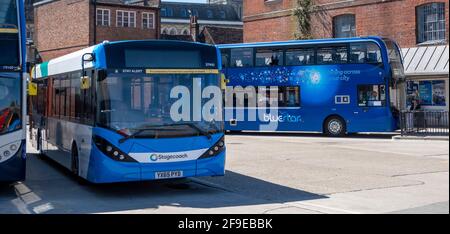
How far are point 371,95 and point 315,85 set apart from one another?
2.60 meters

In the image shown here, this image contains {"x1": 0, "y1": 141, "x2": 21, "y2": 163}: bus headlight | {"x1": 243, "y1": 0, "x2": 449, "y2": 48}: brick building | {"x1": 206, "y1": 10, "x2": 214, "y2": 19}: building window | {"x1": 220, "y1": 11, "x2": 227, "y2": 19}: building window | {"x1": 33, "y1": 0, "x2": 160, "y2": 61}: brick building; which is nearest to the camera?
{"x1": 0, "y1": 141, "x2": 21, "y2": 163}: bus headlight

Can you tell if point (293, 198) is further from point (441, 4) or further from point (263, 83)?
point (441, 4)

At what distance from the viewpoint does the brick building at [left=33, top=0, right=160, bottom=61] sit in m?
53.6

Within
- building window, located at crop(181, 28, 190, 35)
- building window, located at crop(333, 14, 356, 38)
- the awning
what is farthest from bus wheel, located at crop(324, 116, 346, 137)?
building window, located at crop(181, 28, 190, 35)

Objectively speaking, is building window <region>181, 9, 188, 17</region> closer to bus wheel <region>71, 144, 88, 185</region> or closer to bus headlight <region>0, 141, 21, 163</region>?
bus wheel <region>71, 144, 88, 185</region>

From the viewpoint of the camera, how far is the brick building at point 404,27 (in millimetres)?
29188

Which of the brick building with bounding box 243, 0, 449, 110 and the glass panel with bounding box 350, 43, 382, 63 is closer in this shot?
the glass panel with bounding box 350, 43, 382, 63

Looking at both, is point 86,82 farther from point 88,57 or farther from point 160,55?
point 160,55

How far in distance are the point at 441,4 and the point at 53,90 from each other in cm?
2239

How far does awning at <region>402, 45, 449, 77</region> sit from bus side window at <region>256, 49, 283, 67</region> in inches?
294

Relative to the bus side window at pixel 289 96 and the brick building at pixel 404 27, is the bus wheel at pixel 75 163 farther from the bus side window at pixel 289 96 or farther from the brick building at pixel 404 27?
the brick building at pixel 404 27

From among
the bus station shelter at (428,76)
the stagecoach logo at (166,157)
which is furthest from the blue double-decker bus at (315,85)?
the stagecoach logo at (166,157)

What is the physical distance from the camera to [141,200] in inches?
399

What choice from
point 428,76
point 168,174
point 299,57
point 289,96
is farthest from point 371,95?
point 168,174
